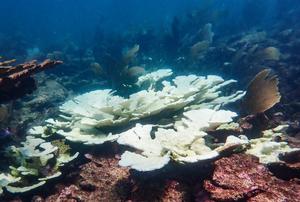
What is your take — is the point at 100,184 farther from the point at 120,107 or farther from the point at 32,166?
the point at 120,107

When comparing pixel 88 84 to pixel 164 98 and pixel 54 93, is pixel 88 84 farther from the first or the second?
pixel 164 98

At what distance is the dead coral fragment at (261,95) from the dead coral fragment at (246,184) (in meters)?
1.68

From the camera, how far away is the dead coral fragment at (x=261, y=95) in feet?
14.9

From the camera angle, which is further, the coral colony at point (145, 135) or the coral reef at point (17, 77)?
the coral reef at point (17, 77)

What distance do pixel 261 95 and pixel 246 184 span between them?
7.50 ft

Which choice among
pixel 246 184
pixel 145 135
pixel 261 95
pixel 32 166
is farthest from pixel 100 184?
pixel 261 95

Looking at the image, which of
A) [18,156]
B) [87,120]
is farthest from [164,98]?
[18,156]

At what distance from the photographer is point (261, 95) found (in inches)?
185

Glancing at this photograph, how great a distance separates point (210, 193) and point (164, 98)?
5.60ft

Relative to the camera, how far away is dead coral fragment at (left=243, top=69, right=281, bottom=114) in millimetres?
4555

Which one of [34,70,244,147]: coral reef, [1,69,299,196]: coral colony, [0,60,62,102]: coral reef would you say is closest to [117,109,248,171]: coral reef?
[1,69,299,196]: coral colony

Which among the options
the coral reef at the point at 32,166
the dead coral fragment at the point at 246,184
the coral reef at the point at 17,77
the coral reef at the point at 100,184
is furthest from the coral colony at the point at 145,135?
the coral reef at the point at 17,77

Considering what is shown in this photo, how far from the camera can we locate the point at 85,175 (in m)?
3.52

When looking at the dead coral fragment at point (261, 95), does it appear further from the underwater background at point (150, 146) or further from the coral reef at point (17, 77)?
the coral reef at point (17, 77)
